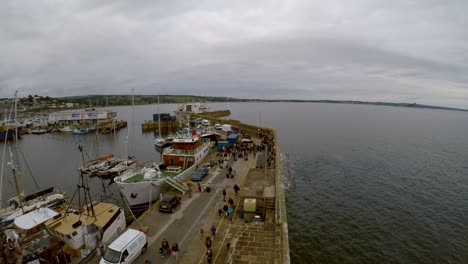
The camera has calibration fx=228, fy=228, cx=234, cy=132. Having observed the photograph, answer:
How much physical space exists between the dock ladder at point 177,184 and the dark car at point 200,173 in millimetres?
2226

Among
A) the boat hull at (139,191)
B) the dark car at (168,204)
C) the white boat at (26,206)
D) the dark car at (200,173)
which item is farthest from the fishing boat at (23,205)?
the dark car at (200,173)

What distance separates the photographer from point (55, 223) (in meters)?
16.0

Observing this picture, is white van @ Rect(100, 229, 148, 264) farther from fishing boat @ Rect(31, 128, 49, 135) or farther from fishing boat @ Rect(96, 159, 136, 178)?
fishing boat @ Rect(31, 128, 49, 135)

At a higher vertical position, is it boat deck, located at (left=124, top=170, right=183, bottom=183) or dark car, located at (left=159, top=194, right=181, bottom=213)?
Answer: boat deck, located at (left=124, top=170, right=183, bottom=183)

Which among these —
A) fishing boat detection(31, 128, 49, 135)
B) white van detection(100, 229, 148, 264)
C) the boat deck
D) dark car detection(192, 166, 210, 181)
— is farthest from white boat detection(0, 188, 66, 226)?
fishing boat detection(31, 128, 49, 135)

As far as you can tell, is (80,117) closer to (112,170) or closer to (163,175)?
(112,170)

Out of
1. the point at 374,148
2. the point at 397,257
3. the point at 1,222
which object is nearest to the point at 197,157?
the point at 1,222

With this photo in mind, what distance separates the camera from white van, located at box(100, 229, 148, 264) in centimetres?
1283

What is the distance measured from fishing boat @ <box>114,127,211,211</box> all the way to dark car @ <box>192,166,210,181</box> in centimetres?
126

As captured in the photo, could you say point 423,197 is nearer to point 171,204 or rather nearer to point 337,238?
point 337,238

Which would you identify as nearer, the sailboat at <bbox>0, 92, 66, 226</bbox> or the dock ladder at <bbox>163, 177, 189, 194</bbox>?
the sailboat at <bbox>0, 92, 66, 226</bbox>

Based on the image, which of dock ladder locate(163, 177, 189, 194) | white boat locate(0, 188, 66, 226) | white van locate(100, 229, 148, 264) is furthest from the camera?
dock ladder locate(163, 177, 189, 194)

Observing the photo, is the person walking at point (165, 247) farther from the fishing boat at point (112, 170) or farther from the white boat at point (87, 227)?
the fishing boat at point (112, 170)

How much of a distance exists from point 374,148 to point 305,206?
40.9 metres
